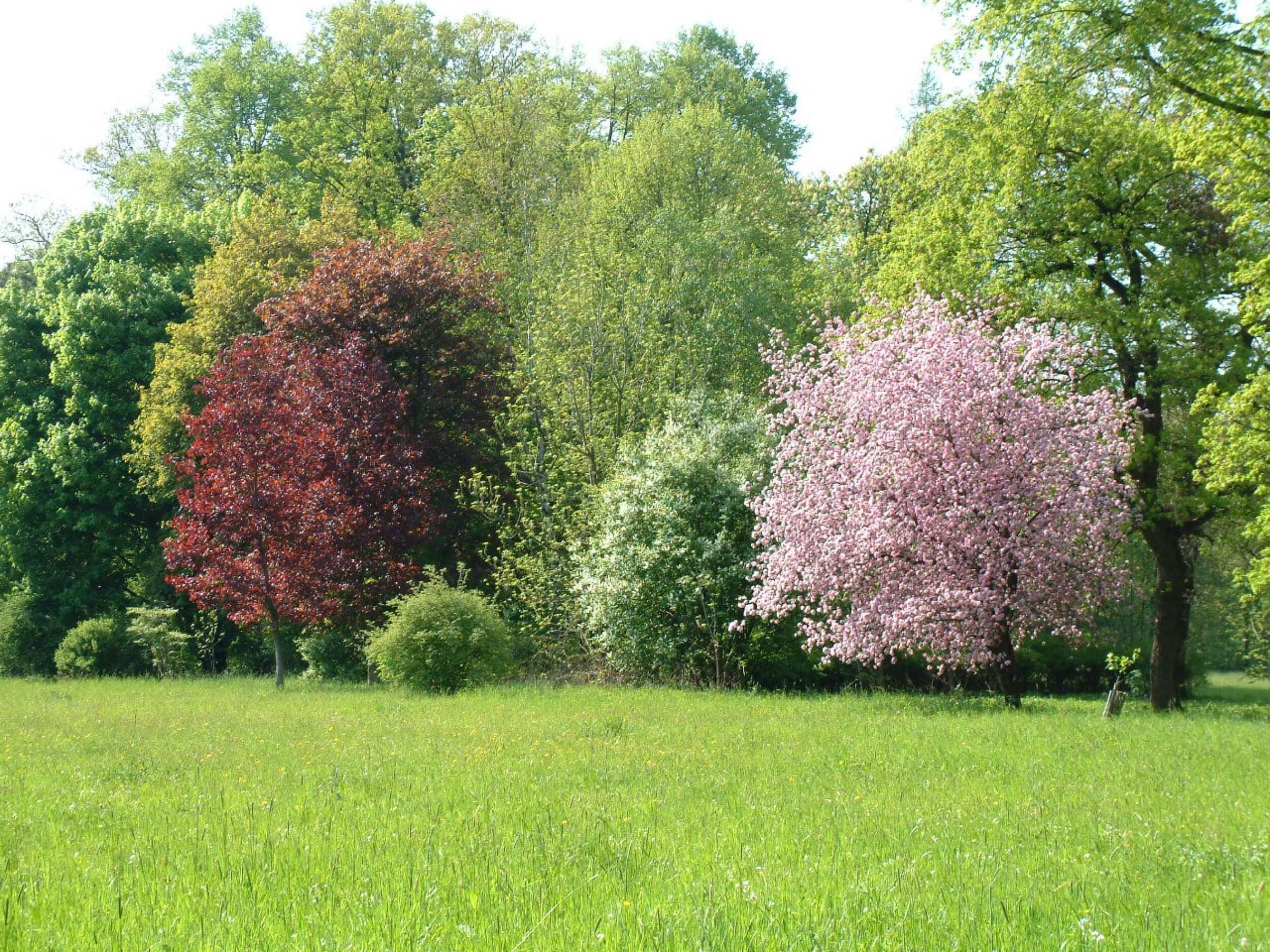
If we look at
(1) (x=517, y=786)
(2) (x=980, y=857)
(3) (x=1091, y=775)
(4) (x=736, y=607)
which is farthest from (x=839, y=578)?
(2) (x=980, y=857)

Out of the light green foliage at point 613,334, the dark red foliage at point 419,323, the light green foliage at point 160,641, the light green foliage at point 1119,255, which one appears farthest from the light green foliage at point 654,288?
the light green foliage at point 160,641

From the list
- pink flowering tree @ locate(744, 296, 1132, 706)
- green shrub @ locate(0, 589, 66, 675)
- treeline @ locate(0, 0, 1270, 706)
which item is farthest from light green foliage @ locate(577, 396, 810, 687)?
green shrub @ locate(0, 589, 66, 675)

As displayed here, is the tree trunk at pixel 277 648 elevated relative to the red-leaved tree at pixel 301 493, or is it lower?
lower

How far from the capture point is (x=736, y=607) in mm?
25250

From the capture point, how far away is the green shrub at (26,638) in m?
34.3

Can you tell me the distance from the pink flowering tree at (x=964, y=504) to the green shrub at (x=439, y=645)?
6.25 metres

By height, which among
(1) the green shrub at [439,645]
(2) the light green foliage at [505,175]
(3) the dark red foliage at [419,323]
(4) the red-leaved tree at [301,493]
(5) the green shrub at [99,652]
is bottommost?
(5) the green shrub at [99,652]

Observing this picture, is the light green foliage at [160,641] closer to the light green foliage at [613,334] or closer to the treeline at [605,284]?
the treeline at [605,284]

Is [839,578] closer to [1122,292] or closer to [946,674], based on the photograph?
[1122,292]

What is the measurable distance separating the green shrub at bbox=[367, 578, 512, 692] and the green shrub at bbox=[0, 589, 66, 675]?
56.1ft

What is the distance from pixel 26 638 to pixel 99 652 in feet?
16.9

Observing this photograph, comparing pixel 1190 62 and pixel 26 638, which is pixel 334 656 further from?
pixel 1190 62

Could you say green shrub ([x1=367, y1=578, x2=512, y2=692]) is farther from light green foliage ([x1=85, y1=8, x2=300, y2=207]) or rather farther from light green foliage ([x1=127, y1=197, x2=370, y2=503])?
light green foliage ([x1=85, y1=8, x2=300, y2=207])

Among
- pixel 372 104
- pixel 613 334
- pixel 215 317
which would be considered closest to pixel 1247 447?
pixel 613 334
